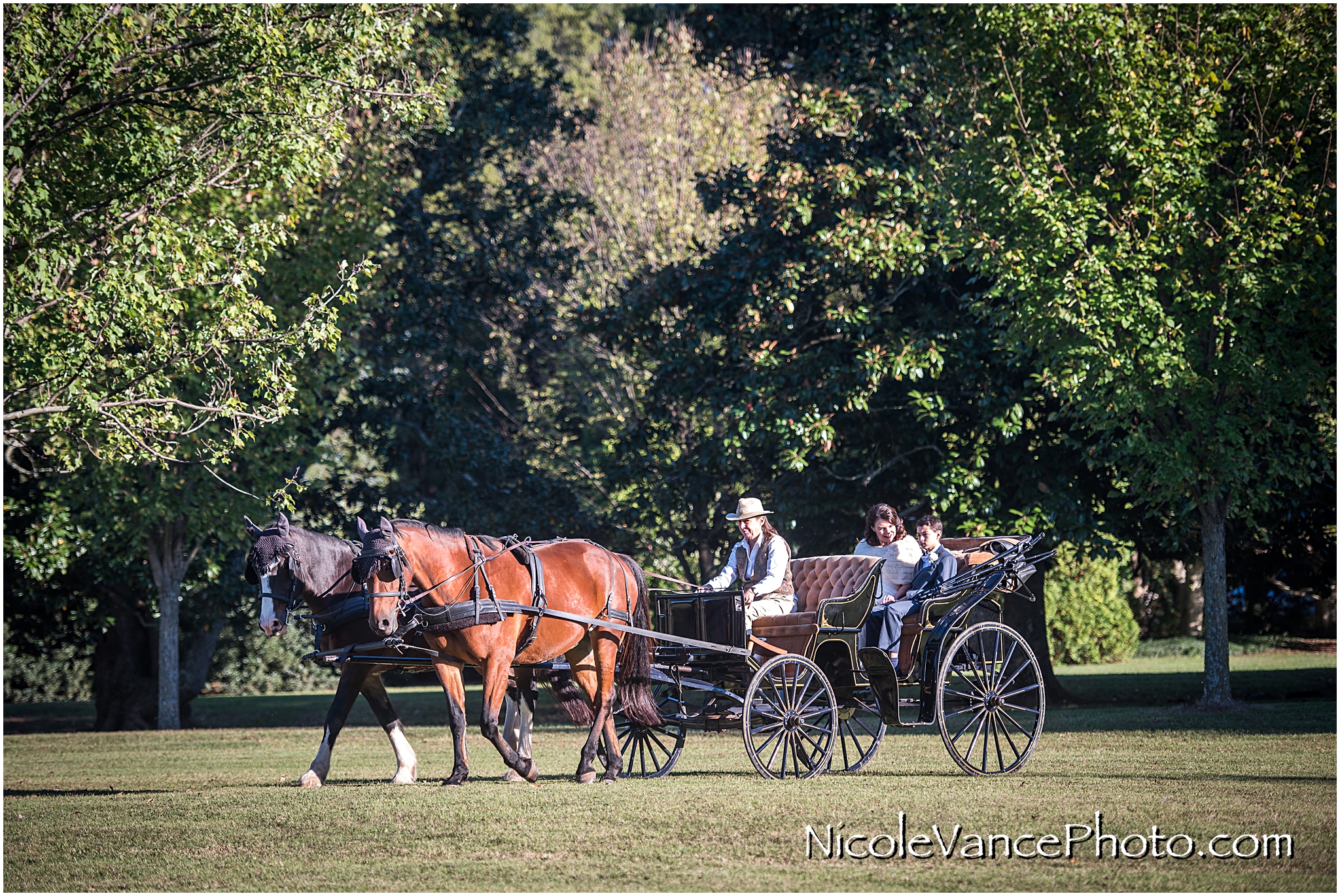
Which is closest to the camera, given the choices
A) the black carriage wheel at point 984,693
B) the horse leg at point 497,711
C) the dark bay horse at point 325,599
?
the horse leg at point 497,711

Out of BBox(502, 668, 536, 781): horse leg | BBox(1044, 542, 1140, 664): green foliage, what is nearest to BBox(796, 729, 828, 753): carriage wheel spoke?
BBox(502, 668, 536, 781): horse leg

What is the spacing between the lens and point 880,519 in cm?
1116

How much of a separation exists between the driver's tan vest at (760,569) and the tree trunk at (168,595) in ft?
35.8

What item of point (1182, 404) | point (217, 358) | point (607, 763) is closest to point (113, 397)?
point (217, 358)

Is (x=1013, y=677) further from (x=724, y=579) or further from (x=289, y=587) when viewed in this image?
(x=289, y=587)

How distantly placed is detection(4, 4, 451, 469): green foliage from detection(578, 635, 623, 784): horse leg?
4731 mm

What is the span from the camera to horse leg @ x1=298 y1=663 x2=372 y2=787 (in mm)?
10281

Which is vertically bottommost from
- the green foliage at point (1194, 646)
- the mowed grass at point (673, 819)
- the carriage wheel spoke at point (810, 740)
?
the mowed grass at point (673, 819)

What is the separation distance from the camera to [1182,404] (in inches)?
622

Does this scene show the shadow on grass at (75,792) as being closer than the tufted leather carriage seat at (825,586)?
No

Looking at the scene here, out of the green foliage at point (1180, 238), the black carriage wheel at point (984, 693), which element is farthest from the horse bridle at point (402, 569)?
the green foliage at point (1180, 238)

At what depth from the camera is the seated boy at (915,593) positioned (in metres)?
10.4

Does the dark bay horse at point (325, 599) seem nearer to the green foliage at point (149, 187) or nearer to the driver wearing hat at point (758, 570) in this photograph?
the driver wearing hat at point (758, 570)

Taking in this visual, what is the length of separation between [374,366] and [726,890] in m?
17.2
